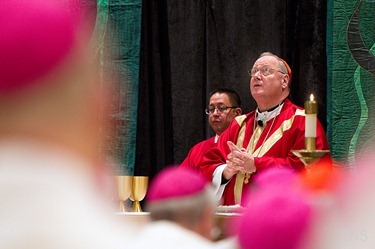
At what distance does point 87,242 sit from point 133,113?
170 inches

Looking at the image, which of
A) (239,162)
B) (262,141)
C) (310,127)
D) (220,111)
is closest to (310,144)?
(310,127)

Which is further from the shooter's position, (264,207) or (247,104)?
(247,104)

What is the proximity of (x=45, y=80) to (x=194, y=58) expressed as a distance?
443 cm

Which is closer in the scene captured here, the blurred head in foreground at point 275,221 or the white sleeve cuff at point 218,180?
the blurred head in foreground at point 275,221

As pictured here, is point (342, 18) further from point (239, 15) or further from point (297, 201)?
point (297, 201)

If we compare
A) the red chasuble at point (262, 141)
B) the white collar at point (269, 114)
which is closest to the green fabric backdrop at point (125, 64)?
the red chasuble at point (262, 141)

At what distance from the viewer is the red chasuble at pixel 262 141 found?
3730 mm

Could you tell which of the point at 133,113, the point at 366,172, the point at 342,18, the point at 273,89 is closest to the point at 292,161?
the point at 273,89

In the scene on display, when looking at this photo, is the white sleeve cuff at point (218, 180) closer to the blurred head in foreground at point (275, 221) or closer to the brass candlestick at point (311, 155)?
the brass candlestick at point (311, 155)

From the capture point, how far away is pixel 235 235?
1.39ft

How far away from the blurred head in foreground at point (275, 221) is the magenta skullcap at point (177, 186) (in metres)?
0.05

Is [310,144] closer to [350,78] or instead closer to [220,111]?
[350,78]

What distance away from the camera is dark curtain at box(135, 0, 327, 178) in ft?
15.2

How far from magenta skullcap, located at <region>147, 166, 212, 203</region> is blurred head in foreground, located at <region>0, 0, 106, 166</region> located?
0.25ft
